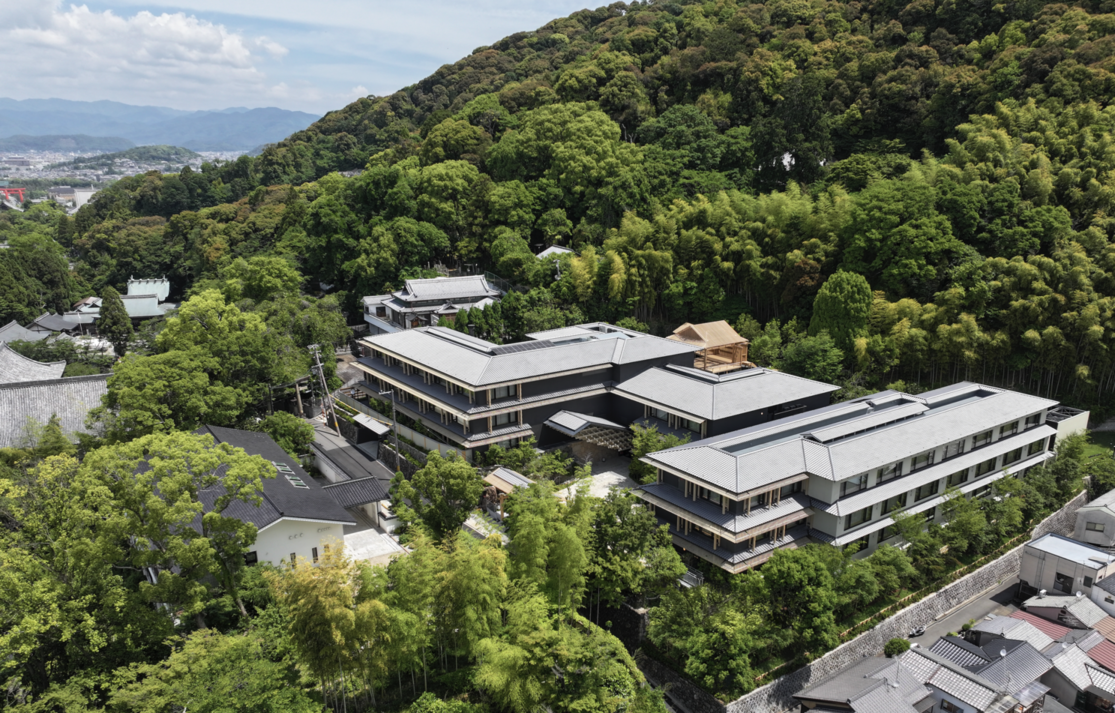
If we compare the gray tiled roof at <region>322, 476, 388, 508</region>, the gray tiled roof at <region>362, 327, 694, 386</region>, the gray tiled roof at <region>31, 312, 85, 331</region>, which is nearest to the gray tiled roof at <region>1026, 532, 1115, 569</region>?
the gray tiled roof at <region>362, 327, 694, 386</region>

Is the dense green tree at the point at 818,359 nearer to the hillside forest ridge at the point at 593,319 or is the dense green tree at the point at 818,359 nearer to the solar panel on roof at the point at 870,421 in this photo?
the hillside forest ridge at the point at 593,319

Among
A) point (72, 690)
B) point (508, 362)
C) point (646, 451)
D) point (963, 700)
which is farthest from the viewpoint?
point (508, 362)

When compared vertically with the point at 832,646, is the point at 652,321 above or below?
above

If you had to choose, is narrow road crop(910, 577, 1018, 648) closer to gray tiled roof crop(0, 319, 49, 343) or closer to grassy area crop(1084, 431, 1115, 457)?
grassy area crop(1084, 431, 1115, 457)

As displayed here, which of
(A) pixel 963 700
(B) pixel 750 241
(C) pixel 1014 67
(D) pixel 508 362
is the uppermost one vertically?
(C) pixel 1014 67

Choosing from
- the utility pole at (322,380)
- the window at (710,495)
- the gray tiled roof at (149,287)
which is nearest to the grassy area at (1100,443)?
the window at (710,495)

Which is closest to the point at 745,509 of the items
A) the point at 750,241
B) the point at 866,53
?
the point at 750,241

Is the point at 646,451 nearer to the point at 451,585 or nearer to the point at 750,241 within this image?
the point at 451,585
